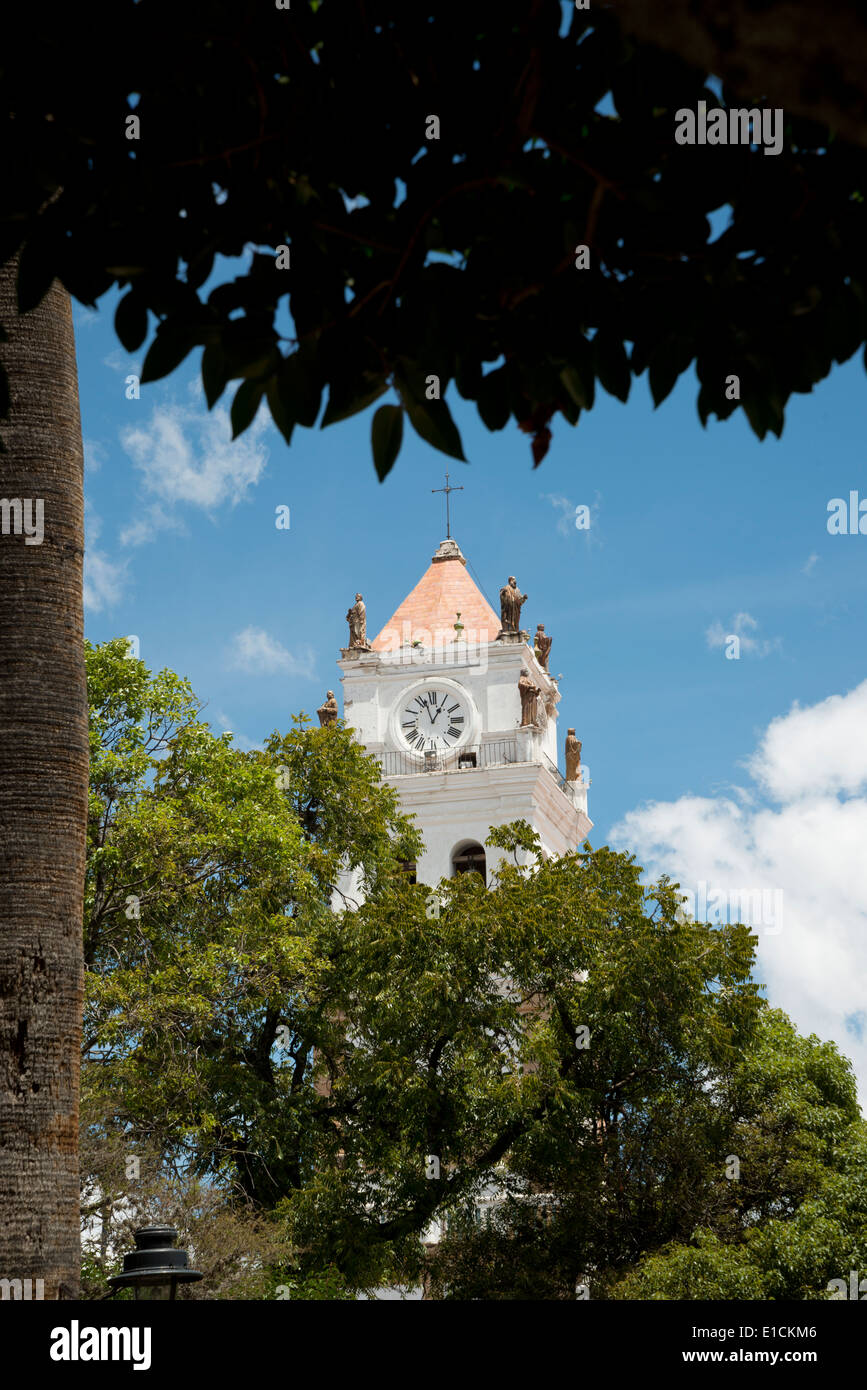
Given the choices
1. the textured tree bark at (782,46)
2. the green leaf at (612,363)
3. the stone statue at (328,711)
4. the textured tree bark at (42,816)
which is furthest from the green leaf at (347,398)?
the stone statue at (328,711)

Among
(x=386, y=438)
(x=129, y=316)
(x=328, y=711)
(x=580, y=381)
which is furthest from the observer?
(x=328, y=711)

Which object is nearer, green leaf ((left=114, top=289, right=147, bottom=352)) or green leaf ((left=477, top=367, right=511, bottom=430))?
green leaf ((left=114, top=289, right=147, bottom=352))

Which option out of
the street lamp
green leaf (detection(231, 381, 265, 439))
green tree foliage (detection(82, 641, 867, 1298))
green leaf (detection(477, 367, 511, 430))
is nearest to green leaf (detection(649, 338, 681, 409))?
green leaf (detection(477, 367, 511, 430))

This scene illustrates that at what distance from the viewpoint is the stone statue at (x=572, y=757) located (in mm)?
52812

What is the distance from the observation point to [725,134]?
142 inches

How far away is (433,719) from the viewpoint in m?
50.4

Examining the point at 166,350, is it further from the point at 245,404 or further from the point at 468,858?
the point at 468,858

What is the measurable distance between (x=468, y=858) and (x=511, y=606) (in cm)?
824

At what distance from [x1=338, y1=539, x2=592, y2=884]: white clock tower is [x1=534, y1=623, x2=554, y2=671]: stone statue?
34 cm

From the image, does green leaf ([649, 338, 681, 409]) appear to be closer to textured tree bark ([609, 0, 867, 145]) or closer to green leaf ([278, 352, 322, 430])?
green leaf ([278, 352, 322, 430])

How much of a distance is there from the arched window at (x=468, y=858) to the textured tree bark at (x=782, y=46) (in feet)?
151

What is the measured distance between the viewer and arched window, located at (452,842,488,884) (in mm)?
48375

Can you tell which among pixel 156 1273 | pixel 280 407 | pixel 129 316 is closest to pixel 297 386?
pixel 280 407

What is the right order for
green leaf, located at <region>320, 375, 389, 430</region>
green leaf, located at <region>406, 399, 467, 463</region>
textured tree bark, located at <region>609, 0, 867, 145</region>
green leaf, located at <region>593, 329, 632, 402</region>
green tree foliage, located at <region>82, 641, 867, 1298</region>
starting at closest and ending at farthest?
1. textured tree bark, located at <region>609, 0, 867, 145</region>
2. green leaf, located at <region>406, 399, 467, 463</region>
3. green leaf, located at <region>320, 375, 389, 430</region>
4. green leaf, located at <region>593, 329, 632, 402</region>
5. green tree foliage, located at <region>82, 641, 867, 1298</region>
